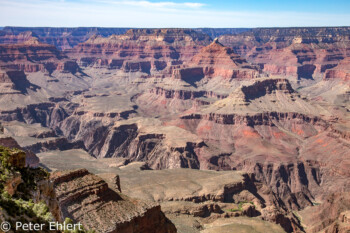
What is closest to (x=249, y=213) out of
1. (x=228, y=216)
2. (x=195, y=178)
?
(x=228, y=216)

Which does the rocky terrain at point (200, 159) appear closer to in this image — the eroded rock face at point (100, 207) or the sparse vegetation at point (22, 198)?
the eroded rock face at point (100, 207)

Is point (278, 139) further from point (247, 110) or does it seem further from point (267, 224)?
point (267, 224)

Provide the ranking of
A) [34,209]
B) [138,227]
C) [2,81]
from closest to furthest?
[34,209] → [138,227] → [2,81]

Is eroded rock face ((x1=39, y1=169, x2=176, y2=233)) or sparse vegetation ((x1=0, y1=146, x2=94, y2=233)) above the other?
sparse vegetation ((x1=0, y1=146, x2=94, y2=233))

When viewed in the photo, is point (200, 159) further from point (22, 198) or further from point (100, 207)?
point (22, 198)

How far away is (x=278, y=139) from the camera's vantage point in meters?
136

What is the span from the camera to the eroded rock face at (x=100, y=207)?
118 ft

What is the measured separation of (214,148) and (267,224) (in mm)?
69536


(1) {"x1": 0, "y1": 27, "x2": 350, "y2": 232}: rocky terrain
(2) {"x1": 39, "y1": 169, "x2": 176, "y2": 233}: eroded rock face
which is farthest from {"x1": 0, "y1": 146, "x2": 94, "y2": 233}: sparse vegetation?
(2) {"x1": 39, "y1": 169, "x2": 176, "y2": 233}: eroded rock face

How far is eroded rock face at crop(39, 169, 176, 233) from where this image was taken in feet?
118

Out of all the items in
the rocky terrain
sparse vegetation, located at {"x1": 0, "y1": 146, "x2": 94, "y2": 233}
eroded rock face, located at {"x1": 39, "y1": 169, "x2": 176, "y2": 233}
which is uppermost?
sparse vegetation, located at {"x1": 0, "y1": 146, "x2": 94, "y2": 233}

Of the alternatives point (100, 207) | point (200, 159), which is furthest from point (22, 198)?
point (200, 159)

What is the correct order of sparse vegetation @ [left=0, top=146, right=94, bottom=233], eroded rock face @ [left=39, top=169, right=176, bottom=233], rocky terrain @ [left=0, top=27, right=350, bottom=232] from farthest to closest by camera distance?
rocky terrain @ [left=0, top=27, right=350, bottom=232] < eroded rock face @ [left=39, top=169, right=176, bottom=233] < sparse vegetation @ [left=0, top=146, right=94, bottom=233]

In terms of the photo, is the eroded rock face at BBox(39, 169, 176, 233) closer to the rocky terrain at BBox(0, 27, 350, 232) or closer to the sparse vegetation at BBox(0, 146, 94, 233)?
the rocky terrain at BBox(0, 27, 350, 232)
